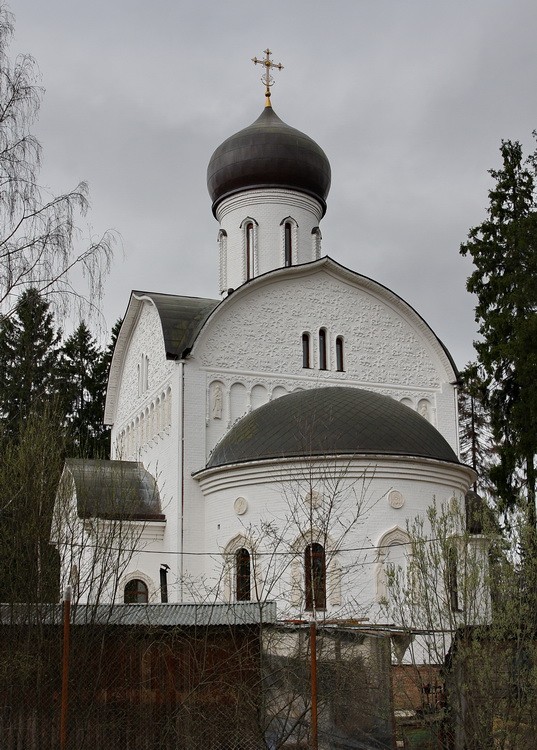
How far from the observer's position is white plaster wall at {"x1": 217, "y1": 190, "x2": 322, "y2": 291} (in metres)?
23.7

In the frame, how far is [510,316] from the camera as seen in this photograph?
67.1ft

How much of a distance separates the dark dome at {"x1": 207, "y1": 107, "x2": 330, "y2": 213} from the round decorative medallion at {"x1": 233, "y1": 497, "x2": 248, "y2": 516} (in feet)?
32.2

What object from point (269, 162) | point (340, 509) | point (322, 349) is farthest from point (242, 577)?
point (269, 162)

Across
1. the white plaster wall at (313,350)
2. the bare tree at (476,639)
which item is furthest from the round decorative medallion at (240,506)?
the bare tree at (476,639)

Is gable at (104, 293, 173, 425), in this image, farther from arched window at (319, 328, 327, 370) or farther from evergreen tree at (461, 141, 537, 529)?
evergreen tree at (461, 141, 537, 529)

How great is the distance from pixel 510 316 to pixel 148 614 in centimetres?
1299

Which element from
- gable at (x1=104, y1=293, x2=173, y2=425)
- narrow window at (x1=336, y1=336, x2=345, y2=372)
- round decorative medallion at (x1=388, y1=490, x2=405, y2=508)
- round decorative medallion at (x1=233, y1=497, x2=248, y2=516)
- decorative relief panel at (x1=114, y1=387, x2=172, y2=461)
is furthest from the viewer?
gable at (x1=104, y1=293, x2=173, y2=425)

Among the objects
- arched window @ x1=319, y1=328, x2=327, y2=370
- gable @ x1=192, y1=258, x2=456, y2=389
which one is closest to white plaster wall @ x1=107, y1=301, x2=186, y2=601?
gable @ x1=192, y1=258, x2=456, y2=389

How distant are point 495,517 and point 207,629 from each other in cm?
300

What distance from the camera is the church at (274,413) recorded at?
15.7 metres

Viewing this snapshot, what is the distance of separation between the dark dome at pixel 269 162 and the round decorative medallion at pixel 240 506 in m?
9.82

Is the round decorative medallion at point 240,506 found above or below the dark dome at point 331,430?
below

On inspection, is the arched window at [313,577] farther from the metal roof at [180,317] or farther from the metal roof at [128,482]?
the metal roof at [180,317]

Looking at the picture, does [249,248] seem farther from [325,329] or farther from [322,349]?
[322,349]
